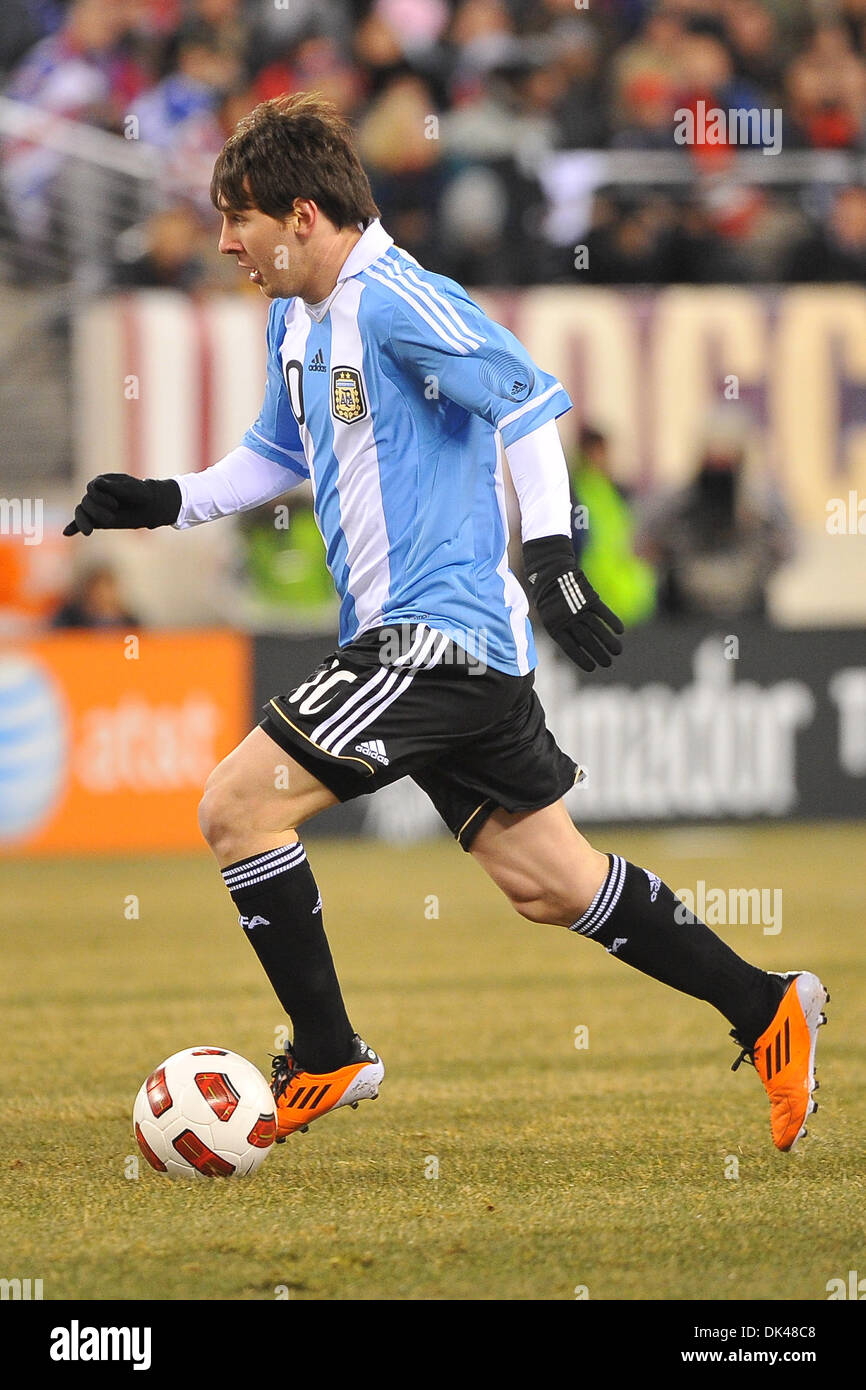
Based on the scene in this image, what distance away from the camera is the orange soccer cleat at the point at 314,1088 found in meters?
4.59

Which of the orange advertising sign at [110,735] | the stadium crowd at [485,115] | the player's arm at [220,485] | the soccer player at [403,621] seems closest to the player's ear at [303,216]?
the soccer player at [403,621]

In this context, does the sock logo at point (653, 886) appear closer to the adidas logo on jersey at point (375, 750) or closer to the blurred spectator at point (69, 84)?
the adidas logo on jersey at point (375, 750)

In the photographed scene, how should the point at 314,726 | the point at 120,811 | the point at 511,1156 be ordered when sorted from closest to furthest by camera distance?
the point at 314,726
the point at 511,1156
the point at 120,811

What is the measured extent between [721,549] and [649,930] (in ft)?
28.8

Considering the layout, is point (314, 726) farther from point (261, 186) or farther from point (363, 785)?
point (261, 186)

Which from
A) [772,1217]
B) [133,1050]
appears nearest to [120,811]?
[133,1050]

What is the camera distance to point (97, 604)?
12133 millimetres

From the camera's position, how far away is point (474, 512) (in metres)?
4.48

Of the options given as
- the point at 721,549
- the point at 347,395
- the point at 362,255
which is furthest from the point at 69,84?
the point at 347,395

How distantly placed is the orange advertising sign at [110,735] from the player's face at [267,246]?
7.25 metres

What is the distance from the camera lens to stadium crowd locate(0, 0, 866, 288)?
13922mm

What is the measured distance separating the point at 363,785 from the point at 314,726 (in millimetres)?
171

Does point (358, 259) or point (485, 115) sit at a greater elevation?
point (485, 115)

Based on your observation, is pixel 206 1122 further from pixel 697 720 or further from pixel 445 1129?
pixel 697 720
